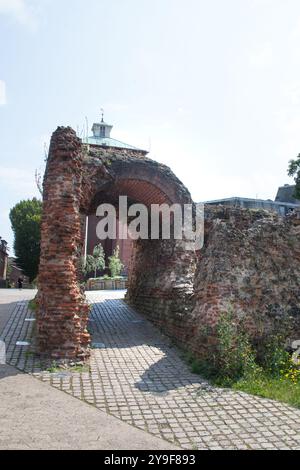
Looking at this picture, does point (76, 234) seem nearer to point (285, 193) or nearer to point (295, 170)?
point (295, 170)

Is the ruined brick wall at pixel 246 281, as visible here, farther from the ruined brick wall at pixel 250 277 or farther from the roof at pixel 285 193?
the roof at pixel 285 193

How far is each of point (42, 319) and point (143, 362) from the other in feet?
6.47

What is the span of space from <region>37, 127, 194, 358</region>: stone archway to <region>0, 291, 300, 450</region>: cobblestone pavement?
0.60 metres

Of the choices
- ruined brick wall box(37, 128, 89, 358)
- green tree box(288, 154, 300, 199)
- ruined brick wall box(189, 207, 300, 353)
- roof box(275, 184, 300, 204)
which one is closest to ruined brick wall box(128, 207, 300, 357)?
ruined brick wall box(189, 207, 300, 353)

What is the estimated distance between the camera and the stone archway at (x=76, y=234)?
7.68 meters

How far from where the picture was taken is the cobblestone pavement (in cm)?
451

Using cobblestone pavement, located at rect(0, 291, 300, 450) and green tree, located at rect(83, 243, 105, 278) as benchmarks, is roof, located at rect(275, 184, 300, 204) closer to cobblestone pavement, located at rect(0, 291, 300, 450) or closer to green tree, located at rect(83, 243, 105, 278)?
green tree, located at rect(83, 243, 105, 278)

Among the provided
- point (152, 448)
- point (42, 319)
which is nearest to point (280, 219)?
point (42, 319)

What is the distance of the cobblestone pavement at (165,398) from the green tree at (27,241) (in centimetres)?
2824

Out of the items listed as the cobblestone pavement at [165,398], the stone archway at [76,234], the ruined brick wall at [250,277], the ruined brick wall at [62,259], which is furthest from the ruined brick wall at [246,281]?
the ruined brick wall at [62,259]

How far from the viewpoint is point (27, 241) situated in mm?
36781

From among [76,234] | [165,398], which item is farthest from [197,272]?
[165,398]

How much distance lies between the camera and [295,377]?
20.6 ft
